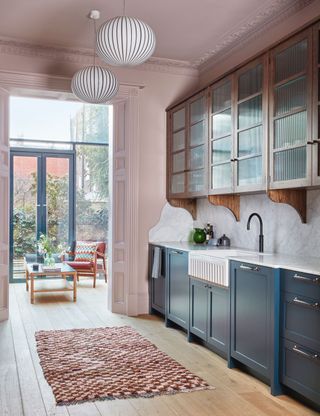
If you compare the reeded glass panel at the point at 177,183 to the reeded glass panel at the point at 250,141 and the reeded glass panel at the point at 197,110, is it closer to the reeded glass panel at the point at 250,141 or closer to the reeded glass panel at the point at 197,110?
the reeded glass panel at the point at 197,110

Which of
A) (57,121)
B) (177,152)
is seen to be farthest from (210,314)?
(57,121)

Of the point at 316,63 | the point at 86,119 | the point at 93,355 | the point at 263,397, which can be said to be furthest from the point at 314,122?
the point at 86,119

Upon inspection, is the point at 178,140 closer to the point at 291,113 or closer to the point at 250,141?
the point at 250,141

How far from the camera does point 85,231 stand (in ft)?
28.8

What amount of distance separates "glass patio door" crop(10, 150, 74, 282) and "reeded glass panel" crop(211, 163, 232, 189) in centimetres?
445

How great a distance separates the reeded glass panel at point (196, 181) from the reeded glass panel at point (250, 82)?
1.05 meters

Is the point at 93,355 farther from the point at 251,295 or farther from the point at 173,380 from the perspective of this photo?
the point at 251,295

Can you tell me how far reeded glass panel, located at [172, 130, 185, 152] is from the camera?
561cm

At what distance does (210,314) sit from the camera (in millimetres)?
4168

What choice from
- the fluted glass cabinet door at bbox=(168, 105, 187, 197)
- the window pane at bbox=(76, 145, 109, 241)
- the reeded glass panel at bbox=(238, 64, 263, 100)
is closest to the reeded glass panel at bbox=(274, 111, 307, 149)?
the reeded glass panel at bbox=(238, 64, 263, 100)

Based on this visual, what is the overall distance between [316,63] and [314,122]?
0.40 meters

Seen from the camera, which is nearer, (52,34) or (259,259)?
(259,259)

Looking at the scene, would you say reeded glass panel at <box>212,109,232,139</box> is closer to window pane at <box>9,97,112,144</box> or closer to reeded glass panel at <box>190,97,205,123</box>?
reeded glass panel at <box>190,97,205,123</box>

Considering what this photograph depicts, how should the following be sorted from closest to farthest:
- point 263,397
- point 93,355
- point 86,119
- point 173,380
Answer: point 263,397
point 173,380
point 93,355
point 86,119
